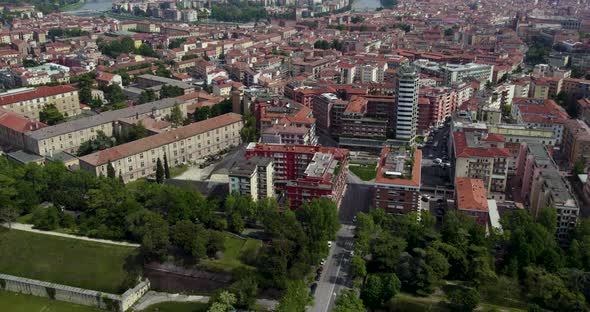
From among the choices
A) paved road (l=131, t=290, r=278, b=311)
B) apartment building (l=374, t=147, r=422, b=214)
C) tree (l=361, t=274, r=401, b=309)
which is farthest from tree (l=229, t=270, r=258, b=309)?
apartment building (l=374, t=147, r=422, b=214)

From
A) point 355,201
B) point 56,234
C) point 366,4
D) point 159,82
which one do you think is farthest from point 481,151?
point 366,4

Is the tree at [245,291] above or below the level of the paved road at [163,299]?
above

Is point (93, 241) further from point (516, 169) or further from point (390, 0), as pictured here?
point (390, 0)

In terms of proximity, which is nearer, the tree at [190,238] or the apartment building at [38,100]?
the tree at [190,238]

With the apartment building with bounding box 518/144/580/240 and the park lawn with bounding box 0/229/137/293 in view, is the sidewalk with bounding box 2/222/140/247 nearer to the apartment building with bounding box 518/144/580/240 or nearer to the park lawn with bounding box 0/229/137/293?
the park lawn with bounding box 0/229/137/293

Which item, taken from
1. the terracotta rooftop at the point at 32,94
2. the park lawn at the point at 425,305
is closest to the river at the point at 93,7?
the terracotta rooftop at the point at 32,94

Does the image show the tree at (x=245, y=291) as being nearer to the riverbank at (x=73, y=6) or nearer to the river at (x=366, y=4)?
the riverbank at (x=73, y=6)
